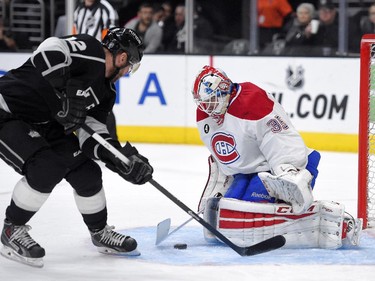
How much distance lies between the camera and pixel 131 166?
3443mm

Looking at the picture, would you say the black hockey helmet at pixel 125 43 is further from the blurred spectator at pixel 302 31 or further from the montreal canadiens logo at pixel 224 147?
the blurred spectator at pixel 302 31

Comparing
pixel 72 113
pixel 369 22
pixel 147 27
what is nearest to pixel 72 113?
pixel 72 113

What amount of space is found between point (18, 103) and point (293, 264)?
110 cm

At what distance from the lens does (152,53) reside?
7324mm

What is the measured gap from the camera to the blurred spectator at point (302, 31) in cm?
704

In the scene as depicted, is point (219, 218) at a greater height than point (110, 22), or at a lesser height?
lesser

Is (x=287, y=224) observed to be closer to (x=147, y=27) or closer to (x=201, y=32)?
(x=201, y=32)

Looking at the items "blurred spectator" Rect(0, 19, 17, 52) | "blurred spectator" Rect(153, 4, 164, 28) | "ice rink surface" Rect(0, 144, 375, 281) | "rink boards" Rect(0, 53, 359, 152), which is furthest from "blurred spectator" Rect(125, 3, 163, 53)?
"ice rink surface" Rect(0, 144, 375, 281)

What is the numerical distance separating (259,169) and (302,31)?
3.51 m

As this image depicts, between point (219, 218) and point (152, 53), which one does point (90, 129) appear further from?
point (152, 53)

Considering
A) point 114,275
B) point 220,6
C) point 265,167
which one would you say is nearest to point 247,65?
point 220,6

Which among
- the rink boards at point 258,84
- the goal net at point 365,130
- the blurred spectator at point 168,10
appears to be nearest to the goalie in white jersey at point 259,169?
the goal net at point 365,130

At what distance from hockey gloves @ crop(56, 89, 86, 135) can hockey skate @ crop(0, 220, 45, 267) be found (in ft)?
1.33

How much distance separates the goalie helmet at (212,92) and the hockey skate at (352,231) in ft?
2.04
